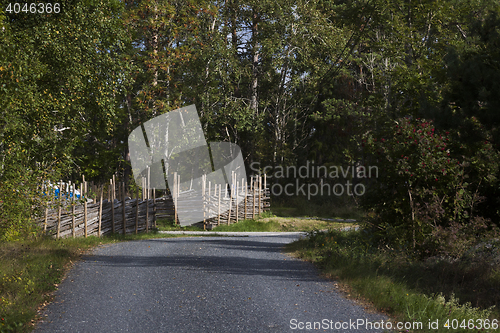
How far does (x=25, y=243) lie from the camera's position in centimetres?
1211

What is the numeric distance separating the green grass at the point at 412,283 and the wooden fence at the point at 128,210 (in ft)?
21.4

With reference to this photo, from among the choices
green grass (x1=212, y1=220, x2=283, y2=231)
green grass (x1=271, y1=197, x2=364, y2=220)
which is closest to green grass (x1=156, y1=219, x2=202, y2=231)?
green grass (x1=212, y1=220, x2=283, y2=231)

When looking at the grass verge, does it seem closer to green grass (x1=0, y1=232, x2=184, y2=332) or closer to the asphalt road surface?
green grass (x1=0, y1=232, x2=184, y2=332)

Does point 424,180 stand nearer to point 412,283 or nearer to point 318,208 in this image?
point 412,283

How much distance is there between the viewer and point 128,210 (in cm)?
1850

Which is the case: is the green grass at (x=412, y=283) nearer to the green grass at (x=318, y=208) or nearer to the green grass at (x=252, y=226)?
the green grass at (x=252, y=226)

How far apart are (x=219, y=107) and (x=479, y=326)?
2610cm

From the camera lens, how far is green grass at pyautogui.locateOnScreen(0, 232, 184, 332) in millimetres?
6688

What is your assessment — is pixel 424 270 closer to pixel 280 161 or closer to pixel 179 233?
pixel 179 233

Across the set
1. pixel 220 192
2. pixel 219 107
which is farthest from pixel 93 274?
pixel 219 107

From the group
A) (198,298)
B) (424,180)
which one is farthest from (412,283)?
(198,298)

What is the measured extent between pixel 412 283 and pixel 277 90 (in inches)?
1009

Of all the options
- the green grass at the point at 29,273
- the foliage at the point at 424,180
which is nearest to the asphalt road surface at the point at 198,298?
the green grass at the point at 29,273

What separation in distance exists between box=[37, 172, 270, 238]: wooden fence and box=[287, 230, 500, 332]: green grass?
6.52 m
